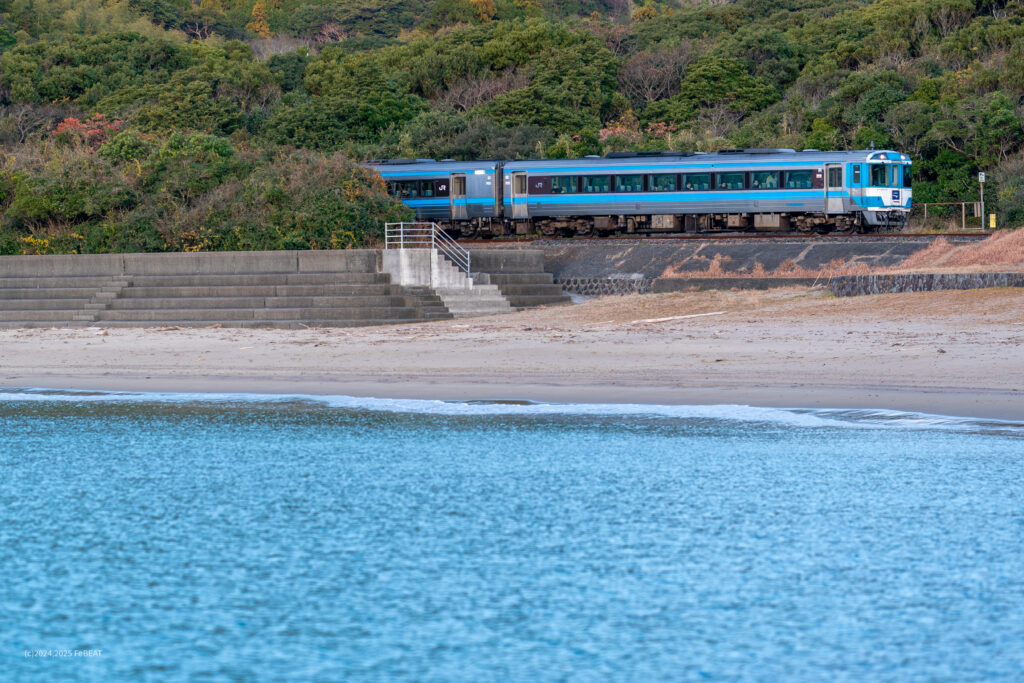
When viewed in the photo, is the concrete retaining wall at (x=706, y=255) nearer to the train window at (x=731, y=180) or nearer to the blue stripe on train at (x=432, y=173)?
the train window at (x=731, y=180)

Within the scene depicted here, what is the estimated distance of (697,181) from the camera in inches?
1378

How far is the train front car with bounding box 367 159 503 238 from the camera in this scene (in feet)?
122

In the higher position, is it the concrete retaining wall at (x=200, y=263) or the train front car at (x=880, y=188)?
the train front car at (x=880, y=188)

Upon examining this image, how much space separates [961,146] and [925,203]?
567cm

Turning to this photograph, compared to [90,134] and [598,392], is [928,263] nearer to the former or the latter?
[598,392]

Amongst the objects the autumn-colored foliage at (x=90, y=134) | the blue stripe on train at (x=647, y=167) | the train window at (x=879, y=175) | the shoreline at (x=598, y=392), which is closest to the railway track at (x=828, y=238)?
the blue stripe on train at (x=647, y=167)

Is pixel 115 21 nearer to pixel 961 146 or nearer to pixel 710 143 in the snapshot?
pixel 710 143

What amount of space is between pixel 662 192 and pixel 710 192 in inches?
55.3

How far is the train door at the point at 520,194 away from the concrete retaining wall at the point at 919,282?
14.7 m

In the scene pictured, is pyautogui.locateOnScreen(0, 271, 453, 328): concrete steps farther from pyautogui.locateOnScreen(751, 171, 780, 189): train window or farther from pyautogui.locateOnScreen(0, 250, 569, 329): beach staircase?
pyautogui.locateOnScreen(751, 171, 780, 189): train window

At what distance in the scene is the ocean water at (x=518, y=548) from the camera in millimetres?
6996

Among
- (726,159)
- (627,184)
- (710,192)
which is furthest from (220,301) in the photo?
(726,159)

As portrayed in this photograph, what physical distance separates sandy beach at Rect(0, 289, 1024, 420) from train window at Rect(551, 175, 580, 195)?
1251 cm

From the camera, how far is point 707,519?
977cm
